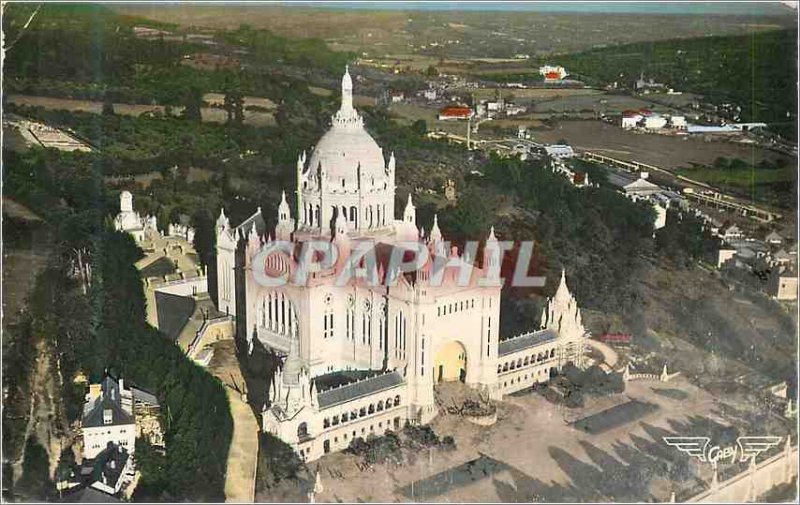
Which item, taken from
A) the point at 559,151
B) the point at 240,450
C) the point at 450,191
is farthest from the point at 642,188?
the point at 240,450

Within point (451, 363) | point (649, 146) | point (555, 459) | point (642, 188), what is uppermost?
point (649, 146)

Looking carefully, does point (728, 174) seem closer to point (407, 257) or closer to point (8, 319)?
point (407, 257)

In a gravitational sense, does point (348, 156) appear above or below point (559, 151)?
above

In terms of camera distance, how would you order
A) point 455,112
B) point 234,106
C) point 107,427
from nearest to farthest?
point 107,427, point 455,112, point 234,106

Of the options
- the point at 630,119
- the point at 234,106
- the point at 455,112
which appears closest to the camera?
the point at 630,119

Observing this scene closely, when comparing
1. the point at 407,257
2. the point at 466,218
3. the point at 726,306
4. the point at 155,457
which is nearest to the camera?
the point at 155,457

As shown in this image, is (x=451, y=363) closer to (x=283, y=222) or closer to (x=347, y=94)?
(x=283, y=222)

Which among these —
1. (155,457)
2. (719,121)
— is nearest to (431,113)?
(719,121)
